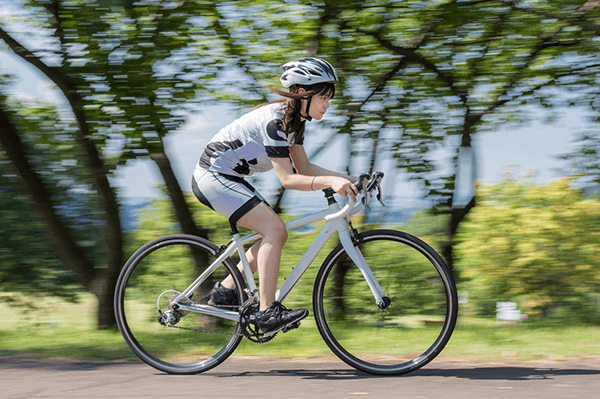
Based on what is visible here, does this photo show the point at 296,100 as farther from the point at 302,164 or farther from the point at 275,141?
the point at 302,164

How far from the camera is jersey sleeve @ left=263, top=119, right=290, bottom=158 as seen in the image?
4.06m

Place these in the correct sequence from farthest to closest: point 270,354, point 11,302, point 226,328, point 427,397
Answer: point 11,302 → point 270,354 → point 226,328 → point 427,397

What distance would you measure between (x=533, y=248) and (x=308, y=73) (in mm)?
3271

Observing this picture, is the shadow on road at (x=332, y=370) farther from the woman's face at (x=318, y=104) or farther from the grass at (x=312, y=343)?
the woman's face at (x=318, y=104)

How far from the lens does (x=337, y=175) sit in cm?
439

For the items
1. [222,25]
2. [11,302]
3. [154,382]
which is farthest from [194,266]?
[11,302]

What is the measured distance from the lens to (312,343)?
536 centimetres

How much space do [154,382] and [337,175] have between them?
1901 millimetres

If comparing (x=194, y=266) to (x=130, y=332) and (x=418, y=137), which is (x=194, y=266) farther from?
(x=418, y=137)

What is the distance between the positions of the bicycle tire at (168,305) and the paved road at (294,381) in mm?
146

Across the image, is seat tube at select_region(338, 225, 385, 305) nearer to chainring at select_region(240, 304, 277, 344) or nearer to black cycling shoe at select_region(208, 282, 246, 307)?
chainring at select_region(240, 304, 277, 344)

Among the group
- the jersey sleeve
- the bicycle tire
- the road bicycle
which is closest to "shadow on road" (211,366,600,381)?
the road bicycle

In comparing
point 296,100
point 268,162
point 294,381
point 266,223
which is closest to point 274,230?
point 266,223

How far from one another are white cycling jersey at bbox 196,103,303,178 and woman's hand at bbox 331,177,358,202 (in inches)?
14.8
